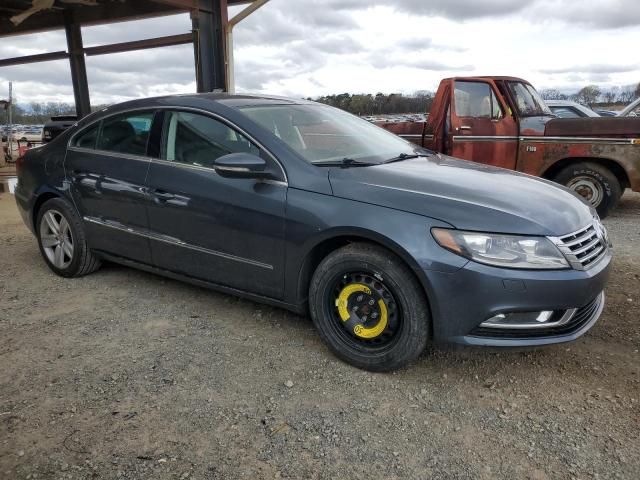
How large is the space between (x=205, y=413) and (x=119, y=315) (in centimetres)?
149

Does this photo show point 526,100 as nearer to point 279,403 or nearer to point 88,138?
point 88,138

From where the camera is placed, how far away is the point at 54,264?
446 centimetres

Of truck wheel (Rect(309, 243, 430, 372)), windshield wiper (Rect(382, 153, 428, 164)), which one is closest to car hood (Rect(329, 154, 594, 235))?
windshield wiper (Rect(382, 153, 428, 164))

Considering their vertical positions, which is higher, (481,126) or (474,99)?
(474,99)

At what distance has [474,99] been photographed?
7020mm

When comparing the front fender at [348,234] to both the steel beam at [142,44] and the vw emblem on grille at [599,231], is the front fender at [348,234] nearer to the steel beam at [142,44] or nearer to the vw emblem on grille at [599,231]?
the vw emblem on grille at [599,231]

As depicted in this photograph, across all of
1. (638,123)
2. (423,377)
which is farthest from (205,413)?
(638,123)

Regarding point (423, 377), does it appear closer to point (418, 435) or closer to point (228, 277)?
point (418, 435)

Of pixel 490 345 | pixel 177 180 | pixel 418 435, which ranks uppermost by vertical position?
pixel 177 180

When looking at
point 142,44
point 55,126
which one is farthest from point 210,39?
point 55,126

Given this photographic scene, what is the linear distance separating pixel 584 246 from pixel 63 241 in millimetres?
3952

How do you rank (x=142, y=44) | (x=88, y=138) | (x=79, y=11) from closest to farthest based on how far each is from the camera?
(x=88, y=138) < (x=142, y=44) < (x=79, y=11)

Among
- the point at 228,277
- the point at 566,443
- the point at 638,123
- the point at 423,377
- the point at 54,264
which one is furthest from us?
the point at 638,123

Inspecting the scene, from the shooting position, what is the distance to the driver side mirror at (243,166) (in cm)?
299
